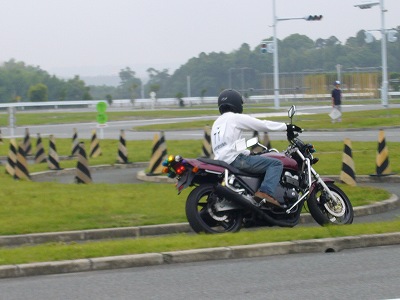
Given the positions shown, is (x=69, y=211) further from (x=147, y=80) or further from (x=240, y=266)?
(x=147, y=80)

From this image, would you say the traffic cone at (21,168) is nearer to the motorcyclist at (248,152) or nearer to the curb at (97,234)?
the curb at (97,234)

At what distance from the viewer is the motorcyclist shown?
1081cm

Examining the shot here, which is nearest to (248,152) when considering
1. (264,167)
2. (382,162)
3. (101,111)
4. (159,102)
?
(264,167)

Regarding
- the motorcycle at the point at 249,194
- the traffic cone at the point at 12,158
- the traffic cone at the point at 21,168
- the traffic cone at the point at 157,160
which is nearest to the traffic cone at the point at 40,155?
the traffic cone at the point at 12,158

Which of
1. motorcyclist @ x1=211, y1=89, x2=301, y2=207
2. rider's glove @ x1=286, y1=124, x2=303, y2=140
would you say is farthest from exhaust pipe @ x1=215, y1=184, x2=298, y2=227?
rider's glove @ x1=286, y1=124, x2=303, y2=140

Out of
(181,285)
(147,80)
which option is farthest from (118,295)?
(147,80)

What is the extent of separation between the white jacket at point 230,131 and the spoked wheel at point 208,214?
1.62ft

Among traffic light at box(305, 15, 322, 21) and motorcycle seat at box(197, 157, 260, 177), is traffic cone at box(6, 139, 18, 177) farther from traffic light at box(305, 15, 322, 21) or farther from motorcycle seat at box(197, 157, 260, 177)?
traffic light at box(305, 15, 322, 21)

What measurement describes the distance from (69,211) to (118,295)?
583cm

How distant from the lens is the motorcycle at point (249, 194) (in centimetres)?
1069

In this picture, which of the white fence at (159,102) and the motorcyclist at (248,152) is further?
the white fence at (159,102)

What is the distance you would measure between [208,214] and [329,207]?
1.62m

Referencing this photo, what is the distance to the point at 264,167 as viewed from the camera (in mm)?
10898

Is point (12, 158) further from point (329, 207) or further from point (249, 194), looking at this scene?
point (329, 207)
